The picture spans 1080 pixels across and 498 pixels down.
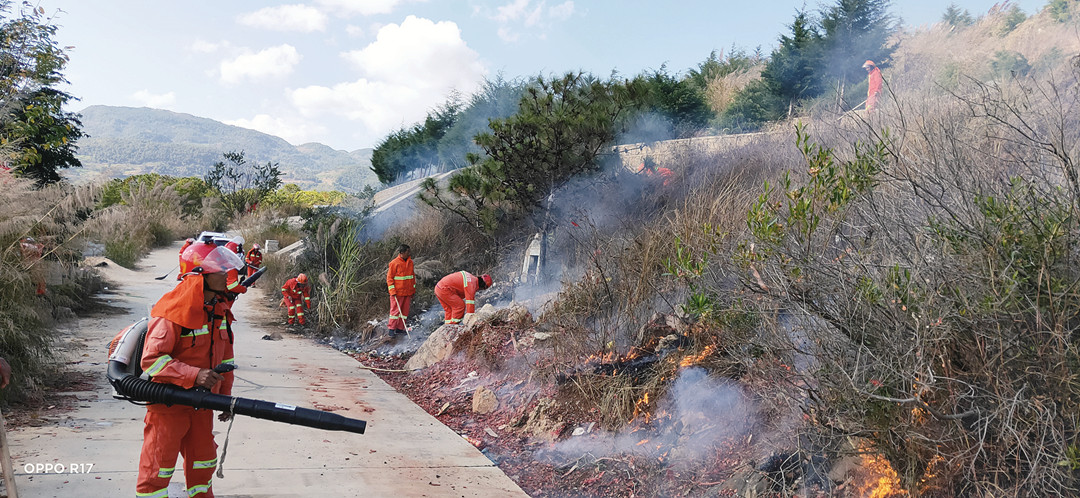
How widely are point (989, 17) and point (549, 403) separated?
27774 millimetres

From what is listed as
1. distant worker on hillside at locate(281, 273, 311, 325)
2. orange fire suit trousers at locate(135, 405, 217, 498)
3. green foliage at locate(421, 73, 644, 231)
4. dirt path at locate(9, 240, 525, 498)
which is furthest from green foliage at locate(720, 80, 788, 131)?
orange fire suit trousers at locate(135, 405, 217, 498)

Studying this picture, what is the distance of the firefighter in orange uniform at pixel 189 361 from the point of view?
3.29 meters

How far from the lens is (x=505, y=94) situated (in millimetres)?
18672

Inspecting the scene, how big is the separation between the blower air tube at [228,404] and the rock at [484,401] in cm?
330

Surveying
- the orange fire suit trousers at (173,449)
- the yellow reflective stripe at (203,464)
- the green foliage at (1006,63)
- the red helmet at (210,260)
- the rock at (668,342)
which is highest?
the red helmet at (210,260)

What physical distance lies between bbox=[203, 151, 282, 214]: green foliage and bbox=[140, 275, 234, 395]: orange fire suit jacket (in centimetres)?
2746

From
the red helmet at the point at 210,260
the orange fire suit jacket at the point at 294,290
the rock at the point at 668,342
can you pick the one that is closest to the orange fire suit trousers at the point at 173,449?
the red helmet at the point at 210,260

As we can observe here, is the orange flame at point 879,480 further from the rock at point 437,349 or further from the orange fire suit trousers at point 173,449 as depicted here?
the rock at point 437,349

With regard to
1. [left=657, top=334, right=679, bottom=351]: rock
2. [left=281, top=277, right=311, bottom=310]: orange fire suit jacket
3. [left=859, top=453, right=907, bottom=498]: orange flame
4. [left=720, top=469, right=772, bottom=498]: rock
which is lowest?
[left=720, top=469, right=772, bottom=498]: rock

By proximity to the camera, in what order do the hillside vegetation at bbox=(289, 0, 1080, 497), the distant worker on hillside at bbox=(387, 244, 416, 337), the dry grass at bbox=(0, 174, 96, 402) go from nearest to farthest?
the hillside vegetation at bbox=(289, 0, 1080, 497)
the dry grass at bbox=(0, 174, 96, 402)
the distant worker on hillside at bbox=(387, 244, 416, 337)

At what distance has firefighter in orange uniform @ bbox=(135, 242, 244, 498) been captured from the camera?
3285 millimetres

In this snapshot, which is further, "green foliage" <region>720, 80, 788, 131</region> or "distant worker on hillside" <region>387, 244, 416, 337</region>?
"green foliage" <region>720, 80, 788, 131</region>

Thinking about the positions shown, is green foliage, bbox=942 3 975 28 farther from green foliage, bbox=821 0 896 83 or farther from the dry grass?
the dry grass

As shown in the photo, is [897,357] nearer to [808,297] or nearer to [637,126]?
[808,297]
